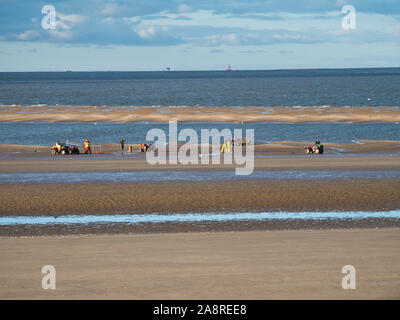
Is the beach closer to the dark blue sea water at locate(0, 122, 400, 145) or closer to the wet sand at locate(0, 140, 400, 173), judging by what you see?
the wet sand at locate(0, 140, 400, 173)

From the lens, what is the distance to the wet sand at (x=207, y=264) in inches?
423

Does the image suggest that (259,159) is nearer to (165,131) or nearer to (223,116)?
(165,131)

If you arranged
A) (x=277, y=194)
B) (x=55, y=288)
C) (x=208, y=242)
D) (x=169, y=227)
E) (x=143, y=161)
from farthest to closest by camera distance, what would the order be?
1. (x=143, y=161)
2. (x=277, y=194)
3. (x=169, y=227)
4. (x=208, y=242)
5. (x=55, y=288)

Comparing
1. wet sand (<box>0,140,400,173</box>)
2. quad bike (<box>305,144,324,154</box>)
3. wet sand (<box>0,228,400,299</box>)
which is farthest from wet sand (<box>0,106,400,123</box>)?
wet sand (<box>0,228,400,299</box>)

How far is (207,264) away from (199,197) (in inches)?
394

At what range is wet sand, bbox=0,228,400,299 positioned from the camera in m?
10.7

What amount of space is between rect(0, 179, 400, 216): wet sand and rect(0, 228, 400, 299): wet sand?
14.8 feet

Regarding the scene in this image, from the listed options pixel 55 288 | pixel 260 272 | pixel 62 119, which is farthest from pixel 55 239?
pixel 62 119

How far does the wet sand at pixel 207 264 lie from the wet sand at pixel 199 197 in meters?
4.50

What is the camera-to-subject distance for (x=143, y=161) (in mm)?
34719

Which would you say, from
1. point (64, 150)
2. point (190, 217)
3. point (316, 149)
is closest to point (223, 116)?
point (316, 149)

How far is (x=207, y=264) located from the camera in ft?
41.5

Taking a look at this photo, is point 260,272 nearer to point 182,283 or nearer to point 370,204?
point 182,283

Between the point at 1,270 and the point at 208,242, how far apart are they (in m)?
5.15
